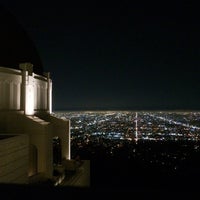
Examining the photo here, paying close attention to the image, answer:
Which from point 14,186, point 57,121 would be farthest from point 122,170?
point 14,186

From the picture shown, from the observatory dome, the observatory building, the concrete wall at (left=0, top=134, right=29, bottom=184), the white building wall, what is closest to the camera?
the concrete wall at (left=0, top=134, right=29, bottom=184)

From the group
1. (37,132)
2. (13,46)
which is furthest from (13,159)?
(13,46)

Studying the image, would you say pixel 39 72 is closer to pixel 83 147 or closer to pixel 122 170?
pixel 122 170

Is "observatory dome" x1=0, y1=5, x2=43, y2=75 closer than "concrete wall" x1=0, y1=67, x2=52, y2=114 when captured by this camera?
No

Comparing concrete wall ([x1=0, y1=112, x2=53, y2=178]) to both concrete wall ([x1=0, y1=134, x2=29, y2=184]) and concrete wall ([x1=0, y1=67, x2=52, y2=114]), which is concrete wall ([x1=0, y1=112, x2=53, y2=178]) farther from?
concrete wall ([x1=0, y1=134, x2=29, y2=184])

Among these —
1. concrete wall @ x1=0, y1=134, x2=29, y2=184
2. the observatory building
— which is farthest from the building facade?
concrete wall @ x1=0, y1=134, x2=29, y2=184

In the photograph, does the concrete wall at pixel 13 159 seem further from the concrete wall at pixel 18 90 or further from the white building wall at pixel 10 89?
the concrete wall at pixel 18 90

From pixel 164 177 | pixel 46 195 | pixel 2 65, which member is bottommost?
pixel 164 177

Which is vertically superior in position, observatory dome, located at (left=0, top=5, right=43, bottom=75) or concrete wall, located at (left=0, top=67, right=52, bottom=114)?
observatory dome, located at (left=0, top=5, right=43, bottom=75)

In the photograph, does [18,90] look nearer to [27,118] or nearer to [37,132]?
[27,118]
